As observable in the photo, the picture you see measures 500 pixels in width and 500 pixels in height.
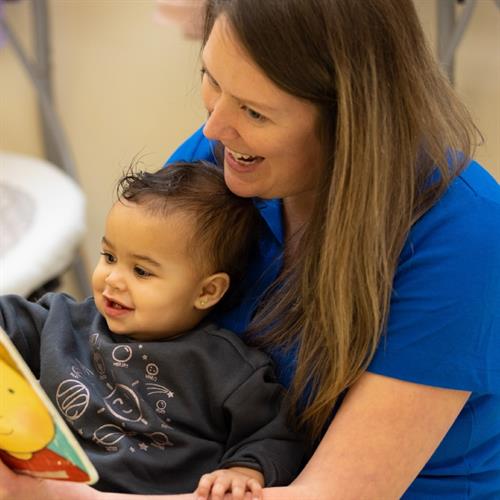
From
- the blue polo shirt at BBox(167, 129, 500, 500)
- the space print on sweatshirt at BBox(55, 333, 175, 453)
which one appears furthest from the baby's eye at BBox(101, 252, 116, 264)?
the blue polo shirt at BBox(167, 129, 500, 500)

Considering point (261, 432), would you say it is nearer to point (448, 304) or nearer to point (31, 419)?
point (448, 304)

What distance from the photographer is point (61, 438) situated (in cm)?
106

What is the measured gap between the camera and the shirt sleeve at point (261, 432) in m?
1.35

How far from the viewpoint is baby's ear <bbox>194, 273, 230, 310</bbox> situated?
1489 millimetres

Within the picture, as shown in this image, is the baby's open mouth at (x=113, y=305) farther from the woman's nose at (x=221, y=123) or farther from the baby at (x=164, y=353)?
the woman's nose at (x=221, y=123)

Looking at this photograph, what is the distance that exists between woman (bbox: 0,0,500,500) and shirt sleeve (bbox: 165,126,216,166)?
0.81ft

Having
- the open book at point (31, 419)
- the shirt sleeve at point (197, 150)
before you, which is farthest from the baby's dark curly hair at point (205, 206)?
the open book at point (31, 419)

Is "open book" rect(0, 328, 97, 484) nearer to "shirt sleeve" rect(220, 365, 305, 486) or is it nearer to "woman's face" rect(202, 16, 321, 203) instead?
"shirt sleeve" rect(220, 365, 305, 486)

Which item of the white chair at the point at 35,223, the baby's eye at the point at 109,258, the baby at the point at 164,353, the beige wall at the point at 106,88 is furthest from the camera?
the beige wall at the point at 106,88

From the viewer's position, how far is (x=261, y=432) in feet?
4.51

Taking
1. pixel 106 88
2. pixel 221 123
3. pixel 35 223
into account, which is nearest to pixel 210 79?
pixel 221 123

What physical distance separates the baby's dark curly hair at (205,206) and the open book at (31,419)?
44 centimetres

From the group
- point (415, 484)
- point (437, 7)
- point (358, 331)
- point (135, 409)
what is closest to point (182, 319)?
point (135, 409)

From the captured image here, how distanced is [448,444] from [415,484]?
7 centimetres
